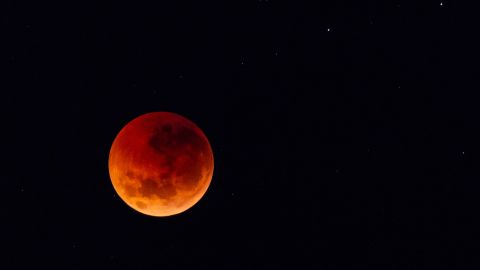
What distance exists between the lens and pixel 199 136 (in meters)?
11.6

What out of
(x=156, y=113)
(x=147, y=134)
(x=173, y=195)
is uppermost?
(x=156, y=113)

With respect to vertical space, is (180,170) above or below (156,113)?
below

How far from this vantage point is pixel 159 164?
10.5m

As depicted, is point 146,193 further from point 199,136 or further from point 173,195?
point 199,136

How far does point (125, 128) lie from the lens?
11219mm

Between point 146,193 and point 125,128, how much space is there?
4.67ft

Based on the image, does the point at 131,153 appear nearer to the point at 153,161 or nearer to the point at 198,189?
the point at 153,161

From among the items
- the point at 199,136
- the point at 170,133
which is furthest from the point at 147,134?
the point at 199,136

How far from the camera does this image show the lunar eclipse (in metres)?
10.5

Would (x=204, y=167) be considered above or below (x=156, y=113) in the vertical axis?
→ below

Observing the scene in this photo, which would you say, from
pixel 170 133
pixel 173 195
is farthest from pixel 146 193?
pixel 170 133

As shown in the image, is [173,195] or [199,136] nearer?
[173,195]

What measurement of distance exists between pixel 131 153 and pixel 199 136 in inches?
62.3

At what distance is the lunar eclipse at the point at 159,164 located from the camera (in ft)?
34.5
